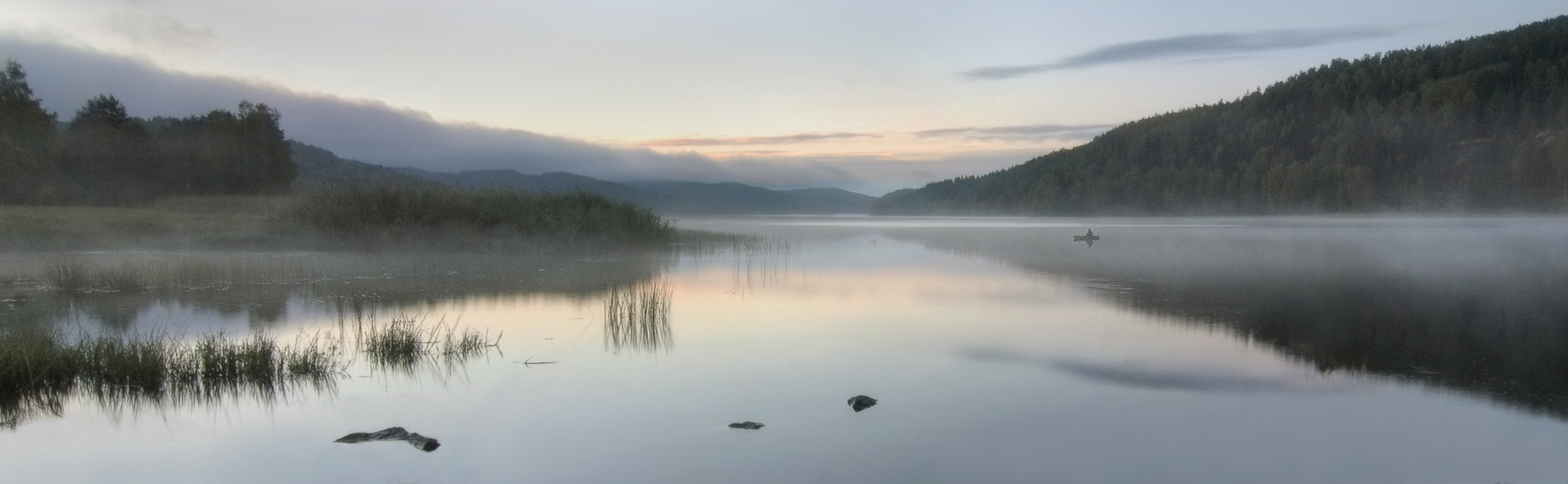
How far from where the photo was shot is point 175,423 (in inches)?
260

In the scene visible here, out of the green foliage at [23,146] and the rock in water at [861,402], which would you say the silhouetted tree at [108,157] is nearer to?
the green foliage at [23,146]

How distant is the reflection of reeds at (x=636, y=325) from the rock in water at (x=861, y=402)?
338 cm

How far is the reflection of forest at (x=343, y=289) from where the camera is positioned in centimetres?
1216

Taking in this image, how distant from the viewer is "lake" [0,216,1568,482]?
589cm

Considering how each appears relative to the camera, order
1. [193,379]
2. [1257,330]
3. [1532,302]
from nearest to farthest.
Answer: [193,379] → [1257,330] → [1532,302]

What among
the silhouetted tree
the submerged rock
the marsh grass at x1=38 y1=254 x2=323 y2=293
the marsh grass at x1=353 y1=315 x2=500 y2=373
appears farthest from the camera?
the silhouetted tree

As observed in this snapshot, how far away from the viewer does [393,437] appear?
624 cm

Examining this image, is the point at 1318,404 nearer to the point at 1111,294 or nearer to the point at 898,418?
the point at 898,418

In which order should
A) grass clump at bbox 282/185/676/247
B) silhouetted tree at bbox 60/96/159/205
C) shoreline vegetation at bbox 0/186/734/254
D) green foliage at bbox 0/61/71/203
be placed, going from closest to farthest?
shoreline vegetation at bbox 0/186/734/254, grass clump at bbox 282/185/676/247, green foliage at bbox 0/61/71/203, silhouetted tree at bbox 60/96/159/205

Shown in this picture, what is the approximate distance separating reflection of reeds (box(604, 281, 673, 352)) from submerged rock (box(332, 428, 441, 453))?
12.3ft

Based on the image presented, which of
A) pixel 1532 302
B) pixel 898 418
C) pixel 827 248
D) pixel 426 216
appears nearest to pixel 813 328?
pixel 898 418

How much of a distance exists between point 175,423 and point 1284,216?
88.9m

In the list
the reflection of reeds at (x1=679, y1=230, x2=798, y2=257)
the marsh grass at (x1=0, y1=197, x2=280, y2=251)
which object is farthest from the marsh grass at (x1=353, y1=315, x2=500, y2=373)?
the marsh grass at (x1=0, y1=197, x2=280, y2=251)

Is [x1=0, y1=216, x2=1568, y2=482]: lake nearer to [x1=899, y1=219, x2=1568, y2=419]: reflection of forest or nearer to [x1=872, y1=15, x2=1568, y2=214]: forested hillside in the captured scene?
[x1=899, y1=219, x2=1568, y2=419]: reflection of forest
